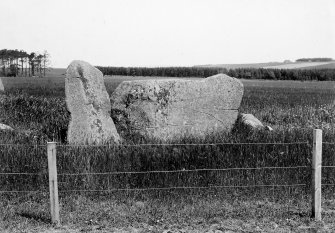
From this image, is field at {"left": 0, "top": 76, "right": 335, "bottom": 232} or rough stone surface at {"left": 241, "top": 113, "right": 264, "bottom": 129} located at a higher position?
rough stone surface at {"left": 241, "top": 113, "right": 264, "bottom": 129}

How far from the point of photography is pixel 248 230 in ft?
21.2

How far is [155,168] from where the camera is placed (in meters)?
8.34

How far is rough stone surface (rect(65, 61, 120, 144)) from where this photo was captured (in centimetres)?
1064

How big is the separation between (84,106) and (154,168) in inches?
121

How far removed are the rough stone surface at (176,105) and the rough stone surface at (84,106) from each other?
0.93m

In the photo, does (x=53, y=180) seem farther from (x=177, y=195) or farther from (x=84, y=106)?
(x=84, y=106)

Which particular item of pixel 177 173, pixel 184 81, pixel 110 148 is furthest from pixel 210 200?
pixel 184 81

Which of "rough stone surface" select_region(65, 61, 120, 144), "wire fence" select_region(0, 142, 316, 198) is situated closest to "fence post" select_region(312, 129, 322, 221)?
"wire fence" select_region(0, 142, 316, 198)

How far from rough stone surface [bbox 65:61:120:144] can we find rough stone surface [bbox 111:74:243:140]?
927 mm

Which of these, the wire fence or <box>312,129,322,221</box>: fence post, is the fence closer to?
the wire fence

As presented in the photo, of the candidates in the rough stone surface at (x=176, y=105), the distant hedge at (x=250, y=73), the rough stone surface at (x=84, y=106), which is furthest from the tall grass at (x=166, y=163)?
the distant hedge at (x=250, y=73)

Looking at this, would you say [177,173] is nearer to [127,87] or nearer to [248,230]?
[248,230]

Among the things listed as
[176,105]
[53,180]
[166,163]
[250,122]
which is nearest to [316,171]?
[166,163]

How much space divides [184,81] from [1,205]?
6.00 meters
